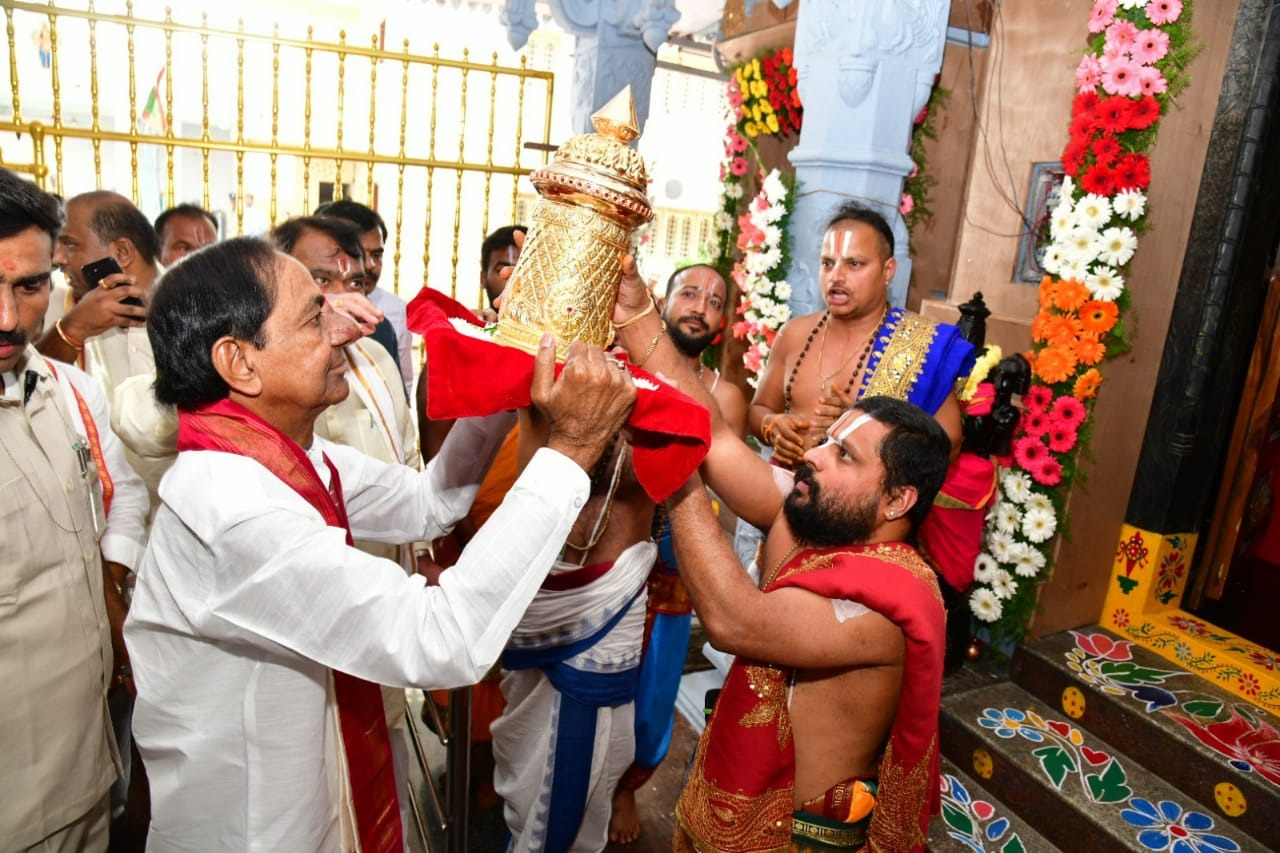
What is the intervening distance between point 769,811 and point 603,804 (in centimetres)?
84

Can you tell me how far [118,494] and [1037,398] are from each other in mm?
3951

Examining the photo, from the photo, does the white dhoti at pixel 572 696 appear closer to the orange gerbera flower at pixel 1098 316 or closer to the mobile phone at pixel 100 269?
the mobile phone at pixel 100 269

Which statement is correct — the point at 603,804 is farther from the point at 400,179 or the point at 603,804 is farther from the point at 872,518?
the point at 400,179

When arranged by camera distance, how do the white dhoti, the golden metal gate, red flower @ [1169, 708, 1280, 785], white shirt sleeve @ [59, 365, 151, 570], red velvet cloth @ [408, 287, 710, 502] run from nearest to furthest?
red velvet cloth @ [408, 287, 710, 502] → white shirt sleeve @ [59, 365, 151, 570] → the white dhoti → red flower @ [1169, 708, 1280, 785] → the golden metal gate

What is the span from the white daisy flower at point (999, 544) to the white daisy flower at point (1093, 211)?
156cm

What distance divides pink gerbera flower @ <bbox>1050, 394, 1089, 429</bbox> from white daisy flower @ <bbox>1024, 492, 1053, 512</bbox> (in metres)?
0.36

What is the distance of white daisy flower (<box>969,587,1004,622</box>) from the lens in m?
4.49

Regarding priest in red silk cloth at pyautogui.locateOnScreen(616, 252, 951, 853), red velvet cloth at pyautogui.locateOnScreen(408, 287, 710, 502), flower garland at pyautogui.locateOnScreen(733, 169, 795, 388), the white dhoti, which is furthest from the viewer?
flower garland at pyautogui.locateOnScreen(733, 169, 795, 388)

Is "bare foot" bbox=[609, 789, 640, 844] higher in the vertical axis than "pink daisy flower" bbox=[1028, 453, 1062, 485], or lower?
lower

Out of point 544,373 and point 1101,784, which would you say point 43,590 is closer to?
point 544,373

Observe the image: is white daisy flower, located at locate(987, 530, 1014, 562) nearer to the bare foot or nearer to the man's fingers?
the bare foot

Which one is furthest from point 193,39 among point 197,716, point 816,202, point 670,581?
point 197,716

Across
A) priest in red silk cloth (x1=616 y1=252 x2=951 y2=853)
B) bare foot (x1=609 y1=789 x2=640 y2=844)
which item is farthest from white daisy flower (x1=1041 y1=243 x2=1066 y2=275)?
bare foot (x1=609 y1=789 x2=640 y2=844)

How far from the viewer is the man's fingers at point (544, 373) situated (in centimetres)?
158
